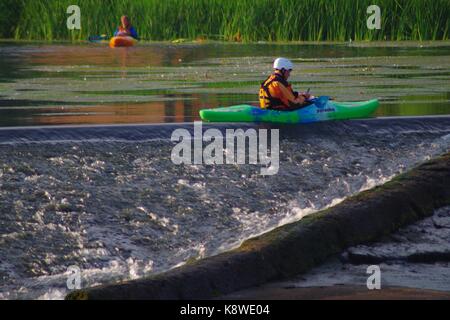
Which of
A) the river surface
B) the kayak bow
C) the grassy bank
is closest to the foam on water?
the river surface

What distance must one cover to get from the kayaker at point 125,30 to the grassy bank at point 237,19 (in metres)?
2.15

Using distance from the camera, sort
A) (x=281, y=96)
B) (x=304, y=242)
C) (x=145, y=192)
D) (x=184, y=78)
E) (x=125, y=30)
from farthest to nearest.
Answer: (x=125, y=30) → (x=184, y=78) → (x=281, y=96) → (x=145, y=192) → (x=304, y=242)

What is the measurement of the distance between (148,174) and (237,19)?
24.7m

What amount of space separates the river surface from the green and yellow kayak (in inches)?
8.3

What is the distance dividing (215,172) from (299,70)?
13.4 metres

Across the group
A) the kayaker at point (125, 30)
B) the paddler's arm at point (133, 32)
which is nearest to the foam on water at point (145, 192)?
the kayaker at point (125, 30)

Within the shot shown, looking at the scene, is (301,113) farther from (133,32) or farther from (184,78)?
(133,32)

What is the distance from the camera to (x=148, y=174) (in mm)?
14219

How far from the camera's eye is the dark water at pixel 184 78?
1923cm

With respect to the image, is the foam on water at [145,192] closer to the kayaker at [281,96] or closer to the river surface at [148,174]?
the river surface at [148,174]

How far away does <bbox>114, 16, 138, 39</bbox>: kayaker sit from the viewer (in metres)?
37.1

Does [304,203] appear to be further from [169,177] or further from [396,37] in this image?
[396,37]

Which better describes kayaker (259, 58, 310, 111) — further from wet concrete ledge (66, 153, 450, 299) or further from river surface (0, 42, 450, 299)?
wet concrete ledge (66, 153, 450, 299)

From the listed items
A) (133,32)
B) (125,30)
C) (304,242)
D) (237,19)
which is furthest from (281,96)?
(237,19)
